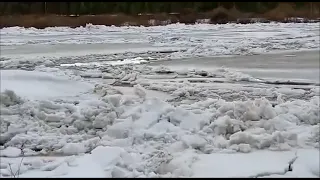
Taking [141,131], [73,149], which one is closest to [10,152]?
[73,149]

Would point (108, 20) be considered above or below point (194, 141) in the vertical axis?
above

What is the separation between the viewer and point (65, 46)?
15961mm

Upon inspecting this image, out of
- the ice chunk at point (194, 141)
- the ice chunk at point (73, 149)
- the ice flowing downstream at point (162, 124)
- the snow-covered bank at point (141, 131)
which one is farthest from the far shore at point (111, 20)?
the ice chunk at point (73, 149)

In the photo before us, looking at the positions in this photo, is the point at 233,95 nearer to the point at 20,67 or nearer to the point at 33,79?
the point at 33,79

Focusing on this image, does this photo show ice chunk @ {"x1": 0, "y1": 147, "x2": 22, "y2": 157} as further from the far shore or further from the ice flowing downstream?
the far shore

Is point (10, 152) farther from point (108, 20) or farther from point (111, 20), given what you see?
point (108, 20)

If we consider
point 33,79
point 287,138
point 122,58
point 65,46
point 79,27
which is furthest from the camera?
point 79,27

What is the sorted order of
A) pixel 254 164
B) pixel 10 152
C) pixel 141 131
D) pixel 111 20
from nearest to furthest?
1. pixel 254 164
2. pixel 10 152
3. pixel 141 131
4. pixel 111 20

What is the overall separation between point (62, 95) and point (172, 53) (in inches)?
276

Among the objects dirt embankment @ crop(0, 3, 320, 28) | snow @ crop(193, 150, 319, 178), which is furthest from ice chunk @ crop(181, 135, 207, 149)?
dirt embankment @ crop(0, 3, 320, 28)

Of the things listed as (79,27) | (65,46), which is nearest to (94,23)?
(79,27)

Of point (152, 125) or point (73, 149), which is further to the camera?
point (152, 125)

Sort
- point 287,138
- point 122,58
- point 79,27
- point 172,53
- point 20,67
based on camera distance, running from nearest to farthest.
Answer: point 287,138 < point 20,67 < point 122,58 < point 172,53 < point 79,27

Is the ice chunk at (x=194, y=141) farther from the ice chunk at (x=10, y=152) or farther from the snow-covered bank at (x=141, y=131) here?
the ice chunk at (x=10, y=152)
